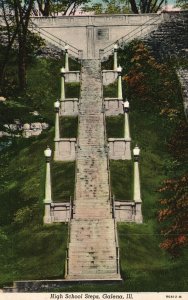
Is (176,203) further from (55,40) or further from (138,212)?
(55,40)

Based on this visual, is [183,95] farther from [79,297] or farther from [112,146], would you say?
[79,297]

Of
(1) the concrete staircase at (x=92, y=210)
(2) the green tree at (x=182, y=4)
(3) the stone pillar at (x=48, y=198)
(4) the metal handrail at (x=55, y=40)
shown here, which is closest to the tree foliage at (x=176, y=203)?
(1) the concrete staircase at (x=92, y=210)

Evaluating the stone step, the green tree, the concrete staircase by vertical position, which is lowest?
the stone step

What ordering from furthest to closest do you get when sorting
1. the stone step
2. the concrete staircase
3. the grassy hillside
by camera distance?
the grassy hillside, the concrete staircase, the stone step

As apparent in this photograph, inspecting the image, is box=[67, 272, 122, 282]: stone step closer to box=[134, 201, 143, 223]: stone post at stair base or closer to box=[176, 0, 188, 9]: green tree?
box=[134, 201, 143, 223]: stone post at stair base

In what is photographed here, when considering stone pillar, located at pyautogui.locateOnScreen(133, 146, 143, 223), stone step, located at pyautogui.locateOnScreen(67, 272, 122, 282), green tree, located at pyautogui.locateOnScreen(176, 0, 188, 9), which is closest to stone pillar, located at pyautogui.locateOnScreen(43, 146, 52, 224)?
stone pillar, located at pyautogui.locateOnScreen(133, 146, 143, 223)

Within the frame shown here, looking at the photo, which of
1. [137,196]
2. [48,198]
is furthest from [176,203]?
[48,198]

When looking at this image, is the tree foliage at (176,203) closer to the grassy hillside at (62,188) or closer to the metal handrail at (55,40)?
the grassy hillside at (62,188)

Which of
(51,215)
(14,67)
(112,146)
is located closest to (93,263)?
(51,215)
